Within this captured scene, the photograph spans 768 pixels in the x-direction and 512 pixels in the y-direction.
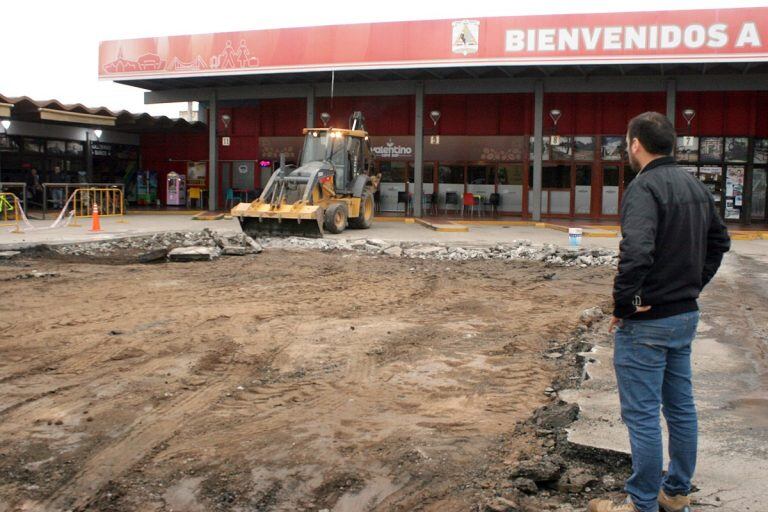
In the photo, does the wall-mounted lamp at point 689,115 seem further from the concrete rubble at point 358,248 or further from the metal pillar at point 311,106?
the metal pillar at point 311,106

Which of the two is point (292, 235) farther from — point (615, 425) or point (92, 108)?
point (615, 425)

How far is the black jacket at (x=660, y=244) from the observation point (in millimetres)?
3607

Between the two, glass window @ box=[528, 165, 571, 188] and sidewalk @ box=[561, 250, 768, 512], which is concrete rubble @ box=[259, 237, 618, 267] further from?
glass window @ box=[528, 165, 571, 188]

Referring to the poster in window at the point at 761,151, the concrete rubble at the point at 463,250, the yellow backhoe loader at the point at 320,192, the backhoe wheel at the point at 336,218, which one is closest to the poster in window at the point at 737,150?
the poster in window at the point at 761,151

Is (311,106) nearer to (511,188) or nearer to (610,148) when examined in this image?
(511,188)

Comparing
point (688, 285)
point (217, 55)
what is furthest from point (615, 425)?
point (217, 55)

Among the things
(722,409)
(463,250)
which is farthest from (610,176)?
(722,409)

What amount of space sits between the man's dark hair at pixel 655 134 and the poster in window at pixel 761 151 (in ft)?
86.3

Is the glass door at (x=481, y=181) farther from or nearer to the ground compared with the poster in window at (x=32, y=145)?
nearer to the ground

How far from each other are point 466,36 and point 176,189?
15.1 meters

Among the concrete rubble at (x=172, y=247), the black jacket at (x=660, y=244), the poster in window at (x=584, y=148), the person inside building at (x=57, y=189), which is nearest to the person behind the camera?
the black jacket at (x=660, y=244)

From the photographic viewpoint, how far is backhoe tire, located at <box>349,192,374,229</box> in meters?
22.5

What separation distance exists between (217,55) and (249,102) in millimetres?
4501

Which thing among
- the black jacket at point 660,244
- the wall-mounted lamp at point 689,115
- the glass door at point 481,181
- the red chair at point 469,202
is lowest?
the black jacket at point 660,244
